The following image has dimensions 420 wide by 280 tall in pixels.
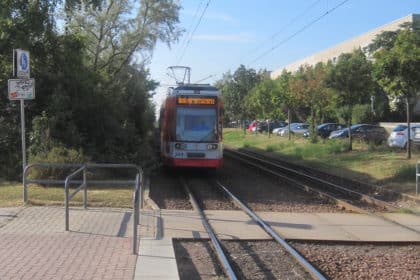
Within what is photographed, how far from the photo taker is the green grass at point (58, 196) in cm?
1238

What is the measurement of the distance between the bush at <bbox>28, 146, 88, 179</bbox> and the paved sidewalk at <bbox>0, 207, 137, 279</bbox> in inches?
176

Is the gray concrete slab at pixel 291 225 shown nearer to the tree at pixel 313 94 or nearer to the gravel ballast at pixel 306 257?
the gravel ballast at pixel 306 257

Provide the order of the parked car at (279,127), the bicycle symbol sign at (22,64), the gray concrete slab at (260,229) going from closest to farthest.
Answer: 1. the gray concrete slab at (260,229)
2. the bicycle symbol sign at (22,64)
3. the parked car at (279,127)

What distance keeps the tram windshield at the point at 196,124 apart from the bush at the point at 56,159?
414 cm

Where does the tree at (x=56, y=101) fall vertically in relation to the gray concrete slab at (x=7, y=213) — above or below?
above

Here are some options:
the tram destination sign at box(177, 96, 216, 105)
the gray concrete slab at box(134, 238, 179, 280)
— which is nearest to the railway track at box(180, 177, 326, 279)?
the gray concrete slab at box(134, 238, 179, 280)

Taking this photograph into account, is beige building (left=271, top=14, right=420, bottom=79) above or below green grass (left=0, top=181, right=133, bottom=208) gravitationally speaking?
above

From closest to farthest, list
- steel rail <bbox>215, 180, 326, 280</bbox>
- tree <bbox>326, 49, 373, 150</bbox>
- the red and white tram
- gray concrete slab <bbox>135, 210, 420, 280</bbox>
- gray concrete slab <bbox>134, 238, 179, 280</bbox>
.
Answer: gray concrete slab <bbox>134, 238, 179, 280</bbox>, steel rail <bbox>215, 180, 326, 280</bbox>, gray concrete slab <bbox>135, 210, 420, 280</bbox>, the red and white tram, tree <bbox>326, 49, 373, 150</bbox>

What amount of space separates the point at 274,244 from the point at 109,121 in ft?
38.5

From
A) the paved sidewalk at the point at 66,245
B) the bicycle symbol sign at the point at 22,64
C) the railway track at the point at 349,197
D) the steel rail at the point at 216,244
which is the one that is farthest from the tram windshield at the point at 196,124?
the paved sidewalk at the point at 66,245

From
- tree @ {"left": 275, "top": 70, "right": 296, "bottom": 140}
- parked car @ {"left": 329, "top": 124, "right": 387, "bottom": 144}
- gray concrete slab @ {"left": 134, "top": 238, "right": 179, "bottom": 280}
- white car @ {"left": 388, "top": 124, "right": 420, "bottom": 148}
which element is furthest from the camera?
tree @ {"left": 275, "top": 70, "right": 296, "bottom": 140}

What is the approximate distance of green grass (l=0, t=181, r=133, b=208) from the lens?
12375 millimetres

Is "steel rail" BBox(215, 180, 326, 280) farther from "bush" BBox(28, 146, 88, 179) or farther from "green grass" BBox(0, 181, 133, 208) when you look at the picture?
"bush" BBox(28, 146, 88, 179)

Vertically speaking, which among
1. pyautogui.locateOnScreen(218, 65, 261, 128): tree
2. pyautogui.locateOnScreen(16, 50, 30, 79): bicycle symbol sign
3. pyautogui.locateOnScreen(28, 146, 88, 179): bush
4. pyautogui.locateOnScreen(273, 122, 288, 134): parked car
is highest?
pyautogui.locateOnScreen(218, 65, 261, 128): tree
